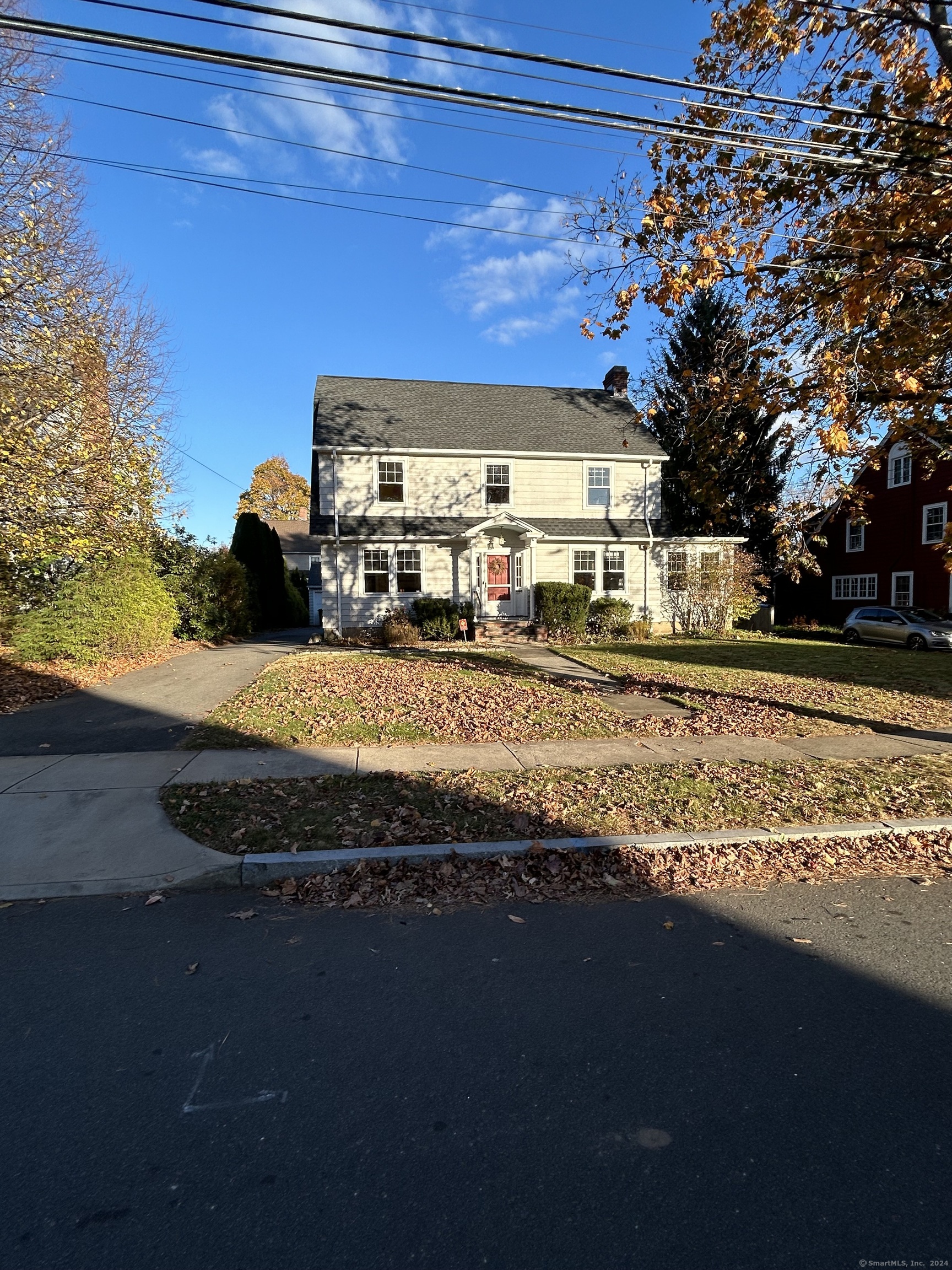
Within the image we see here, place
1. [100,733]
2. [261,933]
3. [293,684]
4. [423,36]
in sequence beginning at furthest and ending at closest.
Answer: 1. [293,684]
2. [100,733]
3. [423,36]
4. [261,933]

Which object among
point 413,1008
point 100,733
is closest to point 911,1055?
point 413,1008

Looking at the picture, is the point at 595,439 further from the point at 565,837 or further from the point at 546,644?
the point at 565,837

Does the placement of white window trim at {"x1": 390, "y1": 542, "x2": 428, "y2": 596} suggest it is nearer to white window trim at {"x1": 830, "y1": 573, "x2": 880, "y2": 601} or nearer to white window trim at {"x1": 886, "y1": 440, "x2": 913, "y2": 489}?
white window trim at {"x1": 886, "y1": 440, "x2": 913, "y2": 489}

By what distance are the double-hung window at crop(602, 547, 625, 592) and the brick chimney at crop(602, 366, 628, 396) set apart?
25.9 ft

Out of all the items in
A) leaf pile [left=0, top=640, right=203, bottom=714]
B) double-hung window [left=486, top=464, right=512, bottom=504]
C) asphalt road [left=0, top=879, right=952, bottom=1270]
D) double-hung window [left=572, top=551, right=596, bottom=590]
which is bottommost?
asphalt road [left=0, top=879, right=952, bottom=1270]

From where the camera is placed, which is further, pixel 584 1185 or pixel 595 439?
pixel 595 439

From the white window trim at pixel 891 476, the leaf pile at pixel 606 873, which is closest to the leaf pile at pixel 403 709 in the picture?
the leaf pile at pixel 606 873

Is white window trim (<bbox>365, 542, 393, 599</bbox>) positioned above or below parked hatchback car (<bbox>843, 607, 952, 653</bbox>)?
above

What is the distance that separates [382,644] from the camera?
728 inches

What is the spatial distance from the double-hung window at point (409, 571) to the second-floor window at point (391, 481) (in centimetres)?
178

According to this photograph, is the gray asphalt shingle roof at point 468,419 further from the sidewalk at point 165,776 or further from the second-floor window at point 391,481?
the sidewalk at point 165,776

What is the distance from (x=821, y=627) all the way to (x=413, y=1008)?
29.6m

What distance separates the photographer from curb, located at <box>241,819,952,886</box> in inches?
176

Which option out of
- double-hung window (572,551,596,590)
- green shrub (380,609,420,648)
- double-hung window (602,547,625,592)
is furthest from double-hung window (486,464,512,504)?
green shrub (380,609,420,648)
